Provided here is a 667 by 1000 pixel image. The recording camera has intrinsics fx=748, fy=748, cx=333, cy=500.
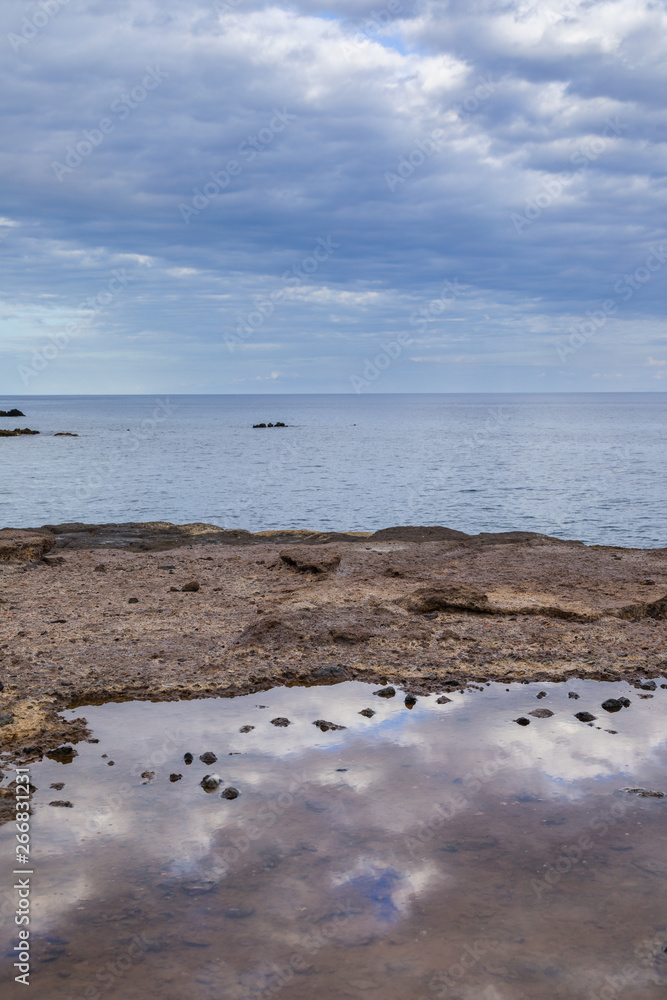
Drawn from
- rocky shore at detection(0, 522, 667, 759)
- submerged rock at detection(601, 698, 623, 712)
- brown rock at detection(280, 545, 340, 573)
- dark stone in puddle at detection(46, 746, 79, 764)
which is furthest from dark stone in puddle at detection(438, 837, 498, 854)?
brown rock at detection(280, 545, 340, 573)

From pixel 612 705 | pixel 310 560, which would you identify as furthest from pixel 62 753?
pixel 310 560

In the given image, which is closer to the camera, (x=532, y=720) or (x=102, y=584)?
(x=532, y=720)

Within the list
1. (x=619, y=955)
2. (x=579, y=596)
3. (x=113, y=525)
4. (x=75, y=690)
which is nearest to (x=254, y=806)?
(x=619, y=955)

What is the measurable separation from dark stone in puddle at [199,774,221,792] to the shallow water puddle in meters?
0.03

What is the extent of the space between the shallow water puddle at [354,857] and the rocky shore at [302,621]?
3.28 feet

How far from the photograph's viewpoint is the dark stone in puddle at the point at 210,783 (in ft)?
24.1

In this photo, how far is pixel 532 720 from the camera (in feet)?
29.9

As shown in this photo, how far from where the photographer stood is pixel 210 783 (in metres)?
7.40

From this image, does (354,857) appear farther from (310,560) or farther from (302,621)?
(310,560)

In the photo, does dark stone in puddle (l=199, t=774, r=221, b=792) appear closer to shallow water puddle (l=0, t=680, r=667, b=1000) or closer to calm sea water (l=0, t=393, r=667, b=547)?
shallow water puddle (l=0, t=680, r=667, b=1000)

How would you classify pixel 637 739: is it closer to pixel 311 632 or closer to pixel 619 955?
pixel 619 955

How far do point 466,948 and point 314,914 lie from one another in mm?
1112

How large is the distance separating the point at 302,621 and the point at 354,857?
6.38 metres

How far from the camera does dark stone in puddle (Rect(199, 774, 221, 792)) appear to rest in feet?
24.1
